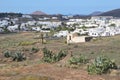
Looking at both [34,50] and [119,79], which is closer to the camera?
[119,79]

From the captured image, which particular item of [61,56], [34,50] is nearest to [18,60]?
[61,56]

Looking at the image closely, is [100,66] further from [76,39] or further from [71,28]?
[71,28]

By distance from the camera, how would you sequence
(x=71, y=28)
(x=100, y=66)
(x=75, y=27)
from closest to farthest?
(x=100, y=66) < (x=71, y=28) < (x=75, y=27)

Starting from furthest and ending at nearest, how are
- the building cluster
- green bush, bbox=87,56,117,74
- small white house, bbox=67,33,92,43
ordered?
the building cluster → small white house, bbox=67,33,92,43 → green bush, bbox=87,56,117,74

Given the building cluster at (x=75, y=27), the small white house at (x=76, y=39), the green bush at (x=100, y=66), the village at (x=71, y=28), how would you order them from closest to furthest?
the green bush at (x=100, y=66), the small white house at (x=76, y=39), the village at (x=71, y=28), the building cluster at (x=75, y=27)

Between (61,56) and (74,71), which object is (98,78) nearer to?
(74,71)

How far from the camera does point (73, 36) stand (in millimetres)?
60938

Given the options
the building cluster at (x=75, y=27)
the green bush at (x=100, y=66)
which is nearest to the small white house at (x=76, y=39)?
the building cluster at (x=75, y=27)

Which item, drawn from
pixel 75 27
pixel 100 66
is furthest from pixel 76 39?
pixel 75 27

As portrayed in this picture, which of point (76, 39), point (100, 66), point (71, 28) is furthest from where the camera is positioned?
point (71, 28)

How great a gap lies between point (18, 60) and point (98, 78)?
13.9m

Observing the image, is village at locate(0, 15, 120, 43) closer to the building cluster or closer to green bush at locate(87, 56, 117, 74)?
the building cluster

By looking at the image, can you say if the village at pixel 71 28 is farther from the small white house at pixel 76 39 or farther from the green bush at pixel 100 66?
the green bush at pixel 100 66

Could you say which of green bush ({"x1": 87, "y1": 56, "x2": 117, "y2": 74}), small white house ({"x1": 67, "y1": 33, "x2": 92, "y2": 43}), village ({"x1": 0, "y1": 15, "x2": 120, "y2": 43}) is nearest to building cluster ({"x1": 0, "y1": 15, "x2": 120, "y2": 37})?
village ({"x1": 0, "y1": 15, "x2": 120, "y2": 43})
